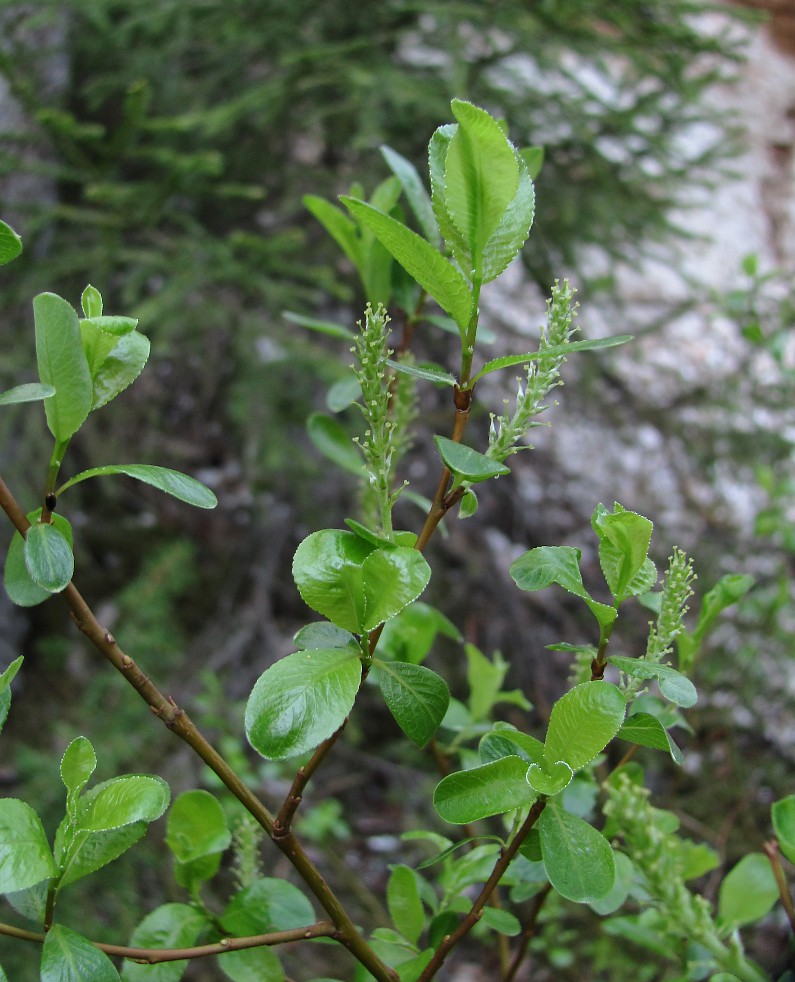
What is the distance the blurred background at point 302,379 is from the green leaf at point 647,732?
47.3 inches

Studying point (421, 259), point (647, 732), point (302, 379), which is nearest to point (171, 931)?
point (647, 732)

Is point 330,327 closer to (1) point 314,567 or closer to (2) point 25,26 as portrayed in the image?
(1) point 314,567

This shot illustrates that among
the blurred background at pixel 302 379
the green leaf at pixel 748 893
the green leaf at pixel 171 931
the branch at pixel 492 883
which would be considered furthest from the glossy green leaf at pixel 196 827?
the blurred background at pixel 302 379

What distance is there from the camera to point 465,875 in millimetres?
560

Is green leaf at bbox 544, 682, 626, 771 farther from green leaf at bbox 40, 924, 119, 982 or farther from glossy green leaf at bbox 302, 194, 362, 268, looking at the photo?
glossy green leaf at bbox 302, 194, 362, 268

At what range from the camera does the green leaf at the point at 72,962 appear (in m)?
0.38

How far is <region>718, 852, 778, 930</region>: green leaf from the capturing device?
1.91 feet

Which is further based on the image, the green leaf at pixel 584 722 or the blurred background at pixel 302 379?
the blurred background at pixel 302 379

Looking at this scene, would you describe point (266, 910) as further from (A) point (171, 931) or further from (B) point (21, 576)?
(B) point (21, 576)

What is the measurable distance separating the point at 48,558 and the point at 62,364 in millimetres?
88

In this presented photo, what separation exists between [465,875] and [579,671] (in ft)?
0.54

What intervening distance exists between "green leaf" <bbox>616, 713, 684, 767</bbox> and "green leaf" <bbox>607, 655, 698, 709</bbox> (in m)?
0.01

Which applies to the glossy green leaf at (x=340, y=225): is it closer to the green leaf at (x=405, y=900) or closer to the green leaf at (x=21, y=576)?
the green leaf at (x=21, y=576)

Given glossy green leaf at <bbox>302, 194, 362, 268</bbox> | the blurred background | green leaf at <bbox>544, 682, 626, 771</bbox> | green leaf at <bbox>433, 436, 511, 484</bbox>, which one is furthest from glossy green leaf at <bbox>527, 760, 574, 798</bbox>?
the blurred background
